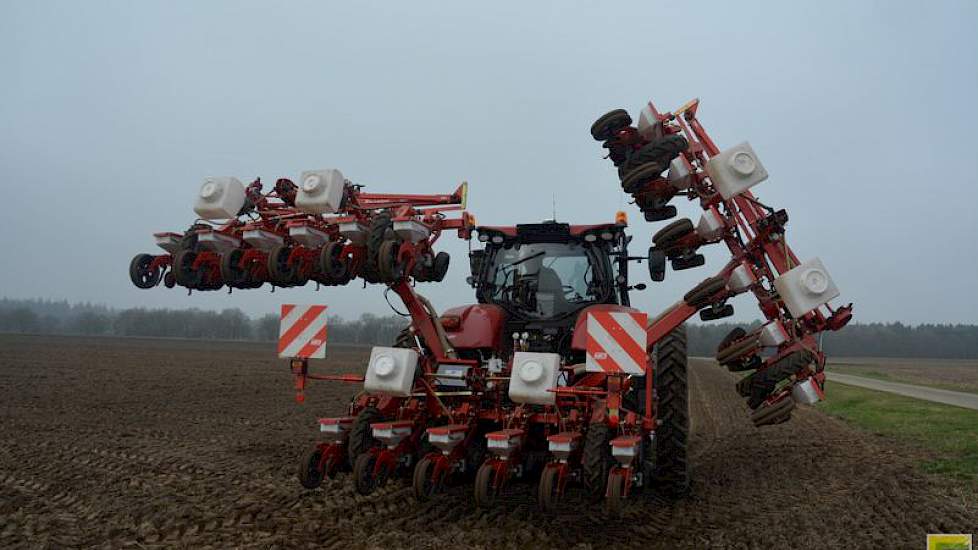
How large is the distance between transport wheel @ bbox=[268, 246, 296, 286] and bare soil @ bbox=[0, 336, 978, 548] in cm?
179

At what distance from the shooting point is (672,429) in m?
5.65

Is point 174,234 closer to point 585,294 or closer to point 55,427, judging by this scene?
point 585,294

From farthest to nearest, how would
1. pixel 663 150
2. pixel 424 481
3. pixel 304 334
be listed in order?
1. pixel 663 150
2. pixel 304 334
3. pixel 424 481

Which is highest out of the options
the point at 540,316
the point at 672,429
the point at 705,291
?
the point at 705,291

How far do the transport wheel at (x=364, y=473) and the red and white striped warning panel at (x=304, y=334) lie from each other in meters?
1.09

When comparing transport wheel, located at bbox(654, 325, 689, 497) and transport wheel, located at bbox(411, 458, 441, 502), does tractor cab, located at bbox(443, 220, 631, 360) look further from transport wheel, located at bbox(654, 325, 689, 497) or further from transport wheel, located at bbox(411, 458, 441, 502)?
transport wheel, located at bbox(411, 458, 441, 502)

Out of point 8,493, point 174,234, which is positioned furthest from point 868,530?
point 8,493

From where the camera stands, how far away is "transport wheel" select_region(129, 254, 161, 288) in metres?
5.52

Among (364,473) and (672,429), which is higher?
(672,429)

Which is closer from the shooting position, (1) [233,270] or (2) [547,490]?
(2) [547,490]

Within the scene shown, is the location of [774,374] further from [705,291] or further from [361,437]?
[361,437]

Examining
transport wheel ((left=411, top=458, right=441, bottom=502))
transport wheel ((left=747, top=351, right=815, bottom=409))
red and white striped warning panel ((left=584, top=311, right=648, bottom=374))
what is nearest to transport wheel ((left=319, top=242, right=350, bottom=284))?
transport wheel ((left=411, top=458, right=441, bottom=502))

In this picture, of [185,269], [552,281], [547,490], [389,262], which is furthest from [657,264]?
[185,269]

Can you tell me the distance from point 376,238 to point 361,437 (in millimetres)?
1541
